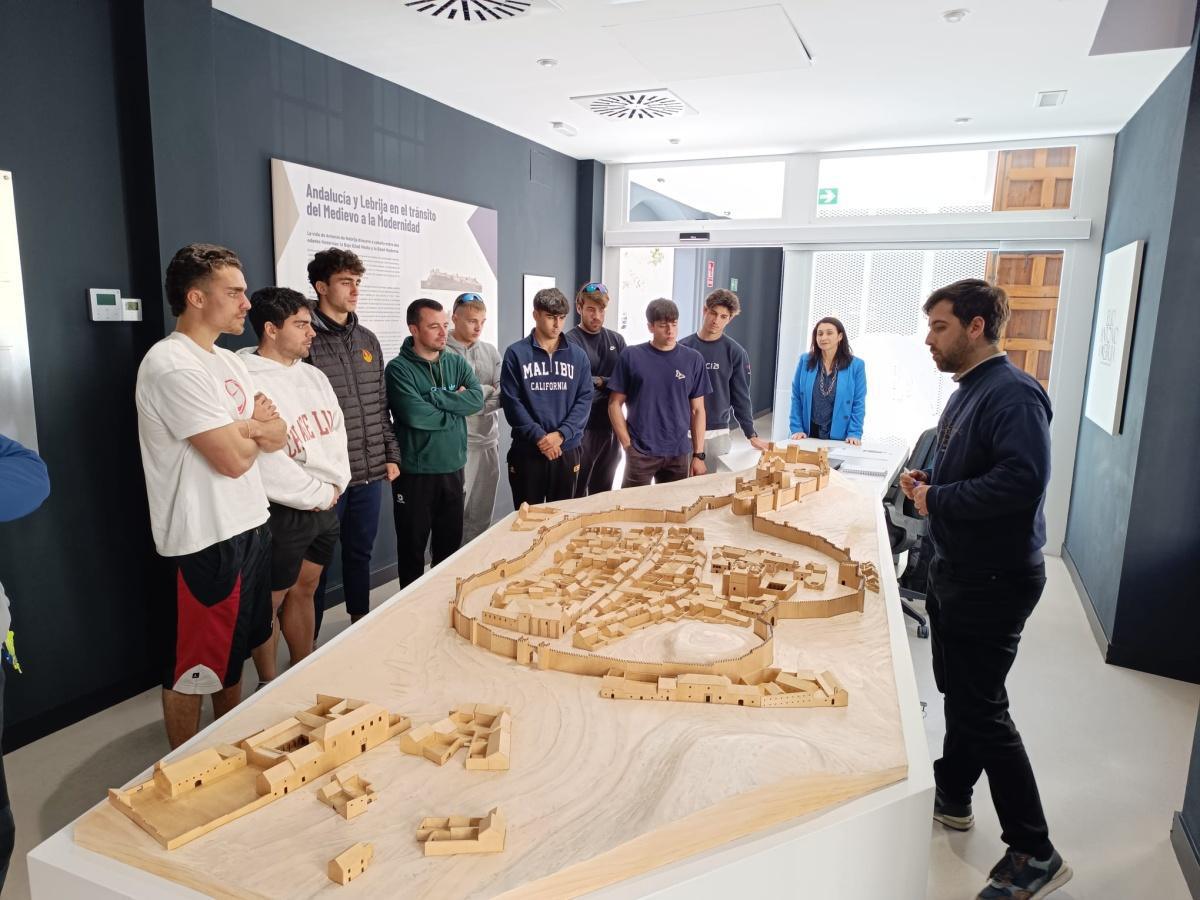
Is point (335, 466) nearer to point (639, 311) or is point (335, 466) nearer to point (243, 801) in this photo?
point (243, 801)

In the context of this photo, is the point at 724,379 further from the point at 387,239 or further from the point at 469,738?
the point at 469,738

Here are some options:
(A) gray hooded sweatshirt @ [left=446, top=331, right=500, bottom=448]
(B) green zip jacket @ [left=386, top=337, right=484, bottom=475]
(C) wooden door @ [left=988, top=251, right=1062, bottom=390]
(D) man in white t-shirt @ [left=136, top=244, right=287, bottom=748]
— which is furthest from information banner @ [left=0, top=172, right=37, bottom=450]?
(C) wooden door @ [left=988, top=251, right=1062, bottom=390]

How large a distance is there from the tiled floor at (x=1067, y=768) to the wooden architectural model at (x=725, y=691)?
3.41 feet

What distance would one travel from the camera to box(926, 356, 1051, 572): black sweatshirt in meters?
1.93

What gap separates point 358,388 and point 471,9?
61.4 inches

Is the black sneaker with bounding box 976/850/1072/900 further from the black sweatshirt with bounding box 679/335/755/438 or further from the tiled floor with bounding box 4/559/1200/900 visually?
the black sweatshirt with bounding box 679/335/755/438

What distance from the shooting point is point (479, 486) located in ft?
14.3

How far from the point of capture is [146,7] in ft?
8.93

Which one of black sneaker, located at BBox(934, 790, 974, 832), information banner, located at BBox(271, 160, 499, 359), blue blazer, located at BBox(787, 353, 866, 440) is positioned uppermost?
information banner, located at BBox(271, 160, 499, 359)

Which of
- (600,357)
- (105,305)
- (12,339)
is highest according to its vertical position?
(105,305)

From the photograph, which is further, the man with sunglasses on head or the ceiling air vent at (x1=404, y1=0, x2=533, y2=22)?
the man with sunglasses on head

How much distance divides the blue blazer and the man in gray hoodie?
1.90 m

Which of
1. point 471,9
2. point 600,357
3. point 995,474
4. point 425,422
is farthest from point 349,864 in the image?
point 600,357

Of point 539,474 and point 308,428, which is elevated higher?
point 308,428
